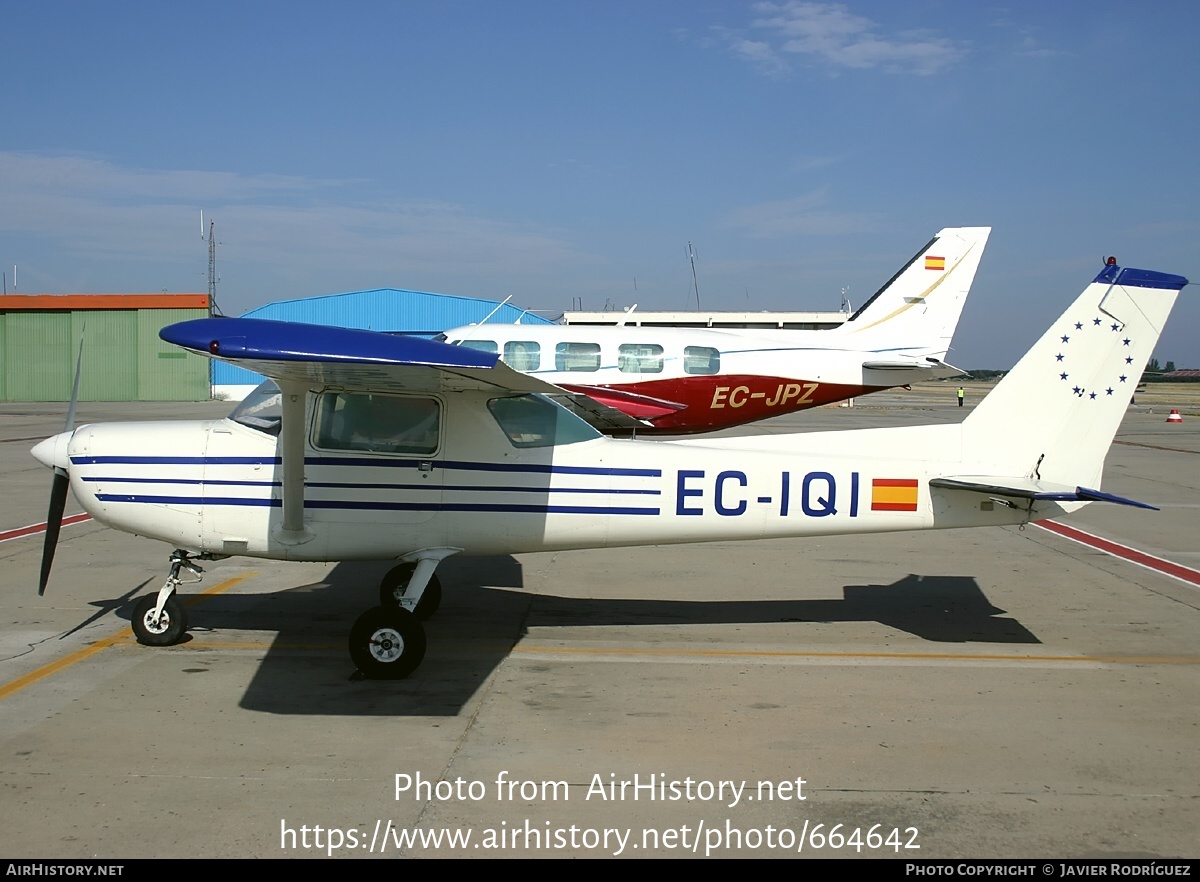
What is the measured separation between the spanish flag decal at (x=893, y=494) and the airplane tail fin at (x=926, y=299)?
1019 centimetres

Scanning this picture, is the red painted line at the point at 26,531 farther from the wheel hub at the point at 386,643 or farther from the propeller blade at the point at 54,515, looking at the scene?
the wheel hub at the point at 386,643

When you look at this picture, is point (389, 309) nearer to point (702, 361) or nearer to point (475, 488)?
point (702, 361)

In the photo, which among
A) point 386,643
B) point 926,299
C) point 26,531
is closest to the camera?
point 386,643

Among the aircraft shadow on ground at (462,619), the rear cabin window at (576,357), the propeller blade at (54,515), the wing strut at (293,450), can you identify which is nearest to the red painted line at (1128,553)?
the aircraft shadow on ground at (462,619)

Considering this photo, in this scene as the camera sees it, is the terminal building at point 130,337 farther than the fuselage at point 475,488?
Yes

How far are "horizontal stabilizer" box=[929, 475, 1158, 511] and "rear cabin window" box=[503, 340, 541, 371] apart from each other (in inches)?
371

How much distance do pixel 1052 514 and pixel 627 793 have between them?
4055mm

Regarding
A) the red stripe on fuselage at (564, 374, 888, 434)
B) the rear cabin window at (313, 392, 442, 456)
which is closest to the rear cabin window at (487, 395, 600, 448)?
the rear cabin window at (313, 392, 442, 456)

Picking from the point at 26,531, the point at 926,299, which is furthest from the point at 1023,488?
the point at 926,299

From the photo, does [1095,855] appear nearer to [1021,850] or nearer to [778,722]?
[1021,850]

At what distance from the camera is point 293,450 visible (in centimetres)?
614

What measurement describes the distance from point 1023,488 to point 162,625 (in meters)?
5.91

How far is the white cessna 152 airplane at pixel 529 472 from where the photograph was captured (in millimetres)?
6410

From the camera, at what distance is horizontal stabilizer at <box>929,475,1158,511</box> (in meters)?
6.34
